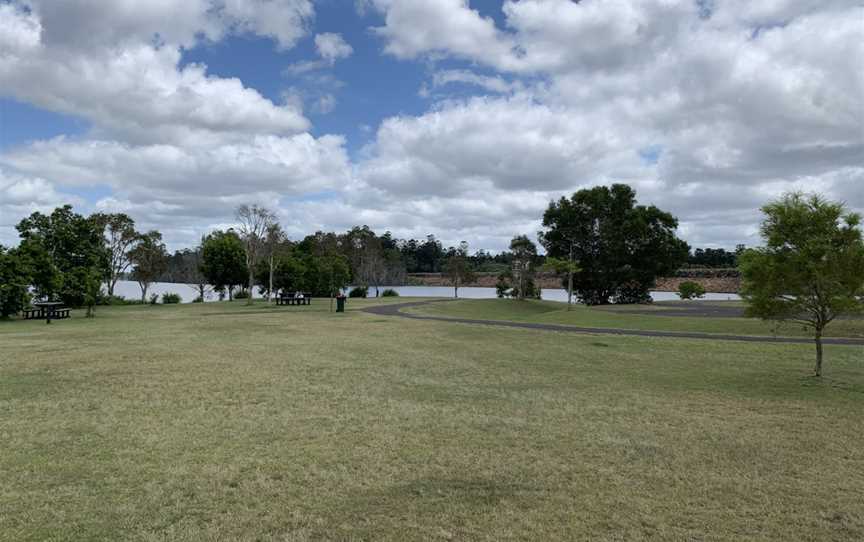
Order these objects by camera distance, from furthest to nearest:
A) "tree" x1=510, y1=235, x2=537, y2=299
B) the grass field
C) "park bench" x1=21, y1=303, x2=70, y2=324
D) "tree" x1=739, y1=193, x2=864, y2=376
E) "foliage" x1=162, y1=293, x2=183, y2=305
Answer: "tree" x1=510, y1=235, x2=537, y2=299, "foliage" x1=162, y1=293, x2=183, y2=305, "park bench" x1=21, y1=303, x2=70, y2=324, "tree" x1=739, y1=193, x2=864, y2=376, the grass field

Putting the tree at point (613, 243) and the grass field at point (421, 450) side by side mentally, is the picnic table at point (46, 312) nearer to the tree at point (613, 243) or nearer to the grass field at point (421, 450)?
the grass field at point (421, 450)

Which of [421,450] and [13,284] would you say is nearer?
[421,450]

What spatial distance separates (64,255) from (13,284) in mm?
6748

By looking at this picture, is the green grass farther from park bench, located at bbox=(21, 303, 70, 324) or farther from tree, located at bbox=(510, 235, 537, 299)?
park bench, located at bbox=(21, 303, 70, 324)

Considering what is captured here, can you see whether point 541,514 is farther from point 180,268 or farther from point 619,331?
point 180,268

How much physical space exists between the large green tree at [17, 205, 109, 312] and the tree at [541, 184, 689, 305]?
143 ft

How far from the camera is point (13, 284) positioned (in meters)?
27.0

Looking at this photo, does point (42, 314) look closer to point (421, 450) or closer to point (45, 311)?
point (45, 311)

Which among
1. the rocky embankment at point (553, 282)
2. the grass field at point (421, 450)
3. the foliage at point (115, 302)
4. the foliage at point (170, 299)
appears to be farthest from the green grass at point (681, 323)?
the rocky embankment at point (553, 282)

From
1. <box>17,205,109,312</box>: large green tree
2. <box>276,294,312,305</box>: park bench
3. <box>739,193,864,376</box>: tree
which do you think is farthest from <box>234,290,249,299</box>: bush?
<box>739,193,864,376</box>: tree

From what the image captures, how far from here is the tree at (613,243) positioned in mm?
56312

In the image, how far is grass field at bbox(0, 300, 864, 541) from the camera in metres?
5.11

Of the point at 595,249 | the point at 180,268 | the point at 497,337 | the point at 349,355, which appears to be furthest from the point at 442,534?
the point at 180,268

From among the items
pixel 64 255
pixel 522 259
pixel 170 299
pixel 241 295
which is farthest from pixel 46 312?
pixel 522 259
